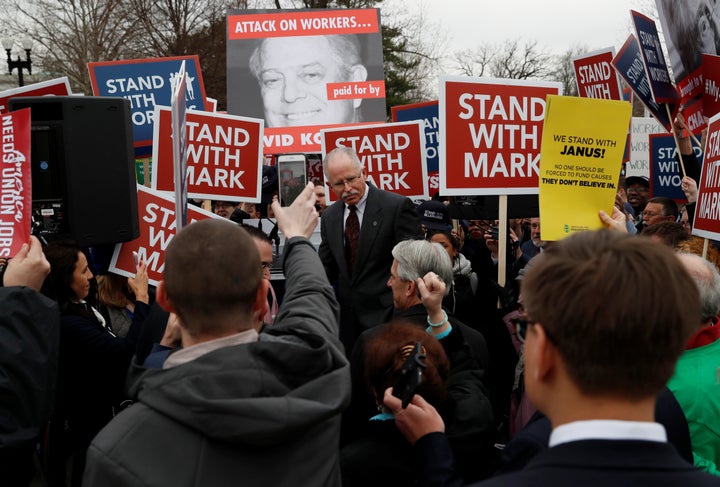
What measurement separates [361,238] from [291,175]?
38.0 ft

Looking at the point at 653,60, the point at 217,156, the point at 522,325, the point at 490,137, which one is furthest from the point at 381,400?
the point at 653,60

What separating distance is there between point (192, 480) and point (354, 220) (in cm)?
377

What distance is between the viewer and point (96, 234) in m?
3.89

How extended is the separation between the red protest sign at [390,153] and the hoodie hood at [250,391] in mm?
5353

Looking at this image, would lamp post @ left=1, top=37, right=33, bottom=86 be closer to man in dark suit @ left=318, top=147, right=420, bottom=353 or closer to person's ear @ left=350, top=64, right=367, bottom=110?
person's ear @ left=350, top=64, right=367, bottom=110

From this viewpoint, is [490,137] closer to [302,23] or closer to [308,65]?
[308,65]

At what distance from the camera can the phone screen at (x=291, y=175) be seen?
53.7ft

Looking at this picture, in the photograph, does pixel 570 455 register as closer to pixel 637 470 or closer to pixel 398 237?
pixel 637 470

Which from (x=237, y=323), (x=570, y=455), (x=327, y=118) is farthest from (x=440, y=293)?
(x=327, y=118)

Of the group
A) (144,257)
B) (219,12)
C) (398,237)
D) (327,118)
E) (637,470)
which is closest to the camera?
(637,470)

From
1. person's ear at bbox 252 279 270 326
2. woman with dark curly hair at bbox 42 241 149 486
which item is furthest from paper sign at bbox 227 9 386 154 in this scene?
person's ear at bbox 252 279 270 326

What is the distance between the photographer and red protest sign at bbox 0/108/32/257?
10.2ft

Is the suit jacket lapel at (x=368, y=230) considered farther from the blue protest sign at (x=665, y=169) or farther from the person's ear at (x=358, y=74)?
the person's ear at (x=358, y=74)

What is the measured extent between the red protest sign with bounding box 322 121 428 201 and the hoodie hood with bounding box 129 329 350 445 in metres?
5.35
